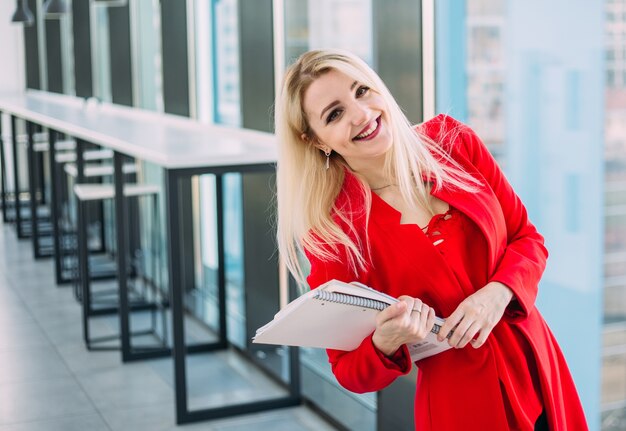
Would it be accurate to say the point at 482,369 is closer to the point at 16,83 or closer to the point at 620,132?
the point at 620,132

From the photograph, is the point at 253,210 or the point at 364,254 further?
the point at 253,210

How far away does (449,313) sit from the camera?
152cm

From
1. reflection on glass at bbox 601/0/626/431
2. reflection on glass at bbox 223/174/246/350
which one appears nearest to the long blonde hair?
reflection on glass at bbox 601/0/626/431

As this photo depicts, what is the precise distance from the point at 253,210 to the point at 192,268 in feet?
4.09

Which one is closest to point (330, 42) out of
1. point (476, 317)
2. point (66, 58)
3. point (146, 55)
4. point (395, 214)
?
point (395, 214)

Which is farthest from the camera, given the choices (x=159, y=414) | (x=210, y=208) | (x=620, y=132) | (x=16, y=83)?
(x=16, y=83)

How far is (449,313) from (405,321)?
0.13m

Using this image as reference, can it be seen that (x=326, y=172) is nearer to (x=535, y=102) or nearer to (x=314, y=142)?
(x=314, y=142)

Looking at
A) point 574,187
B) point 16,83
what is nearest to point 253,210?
point 574,187

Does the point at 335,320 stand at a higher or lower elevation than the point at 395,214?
lower

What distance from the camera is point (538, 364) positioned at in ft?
5.03

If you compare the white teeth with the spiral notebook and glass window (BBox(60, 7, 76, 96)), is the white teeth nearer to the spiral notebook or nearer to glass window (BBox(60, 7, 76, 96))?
the spiral notebook

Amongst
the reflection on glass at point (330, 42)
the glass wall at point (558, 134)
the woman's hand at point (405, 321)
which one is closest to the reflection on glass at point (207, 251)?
the reflection on glass at point (330, 42)

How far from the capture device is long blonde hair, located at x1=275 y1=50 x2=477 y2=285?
5.00 feet
